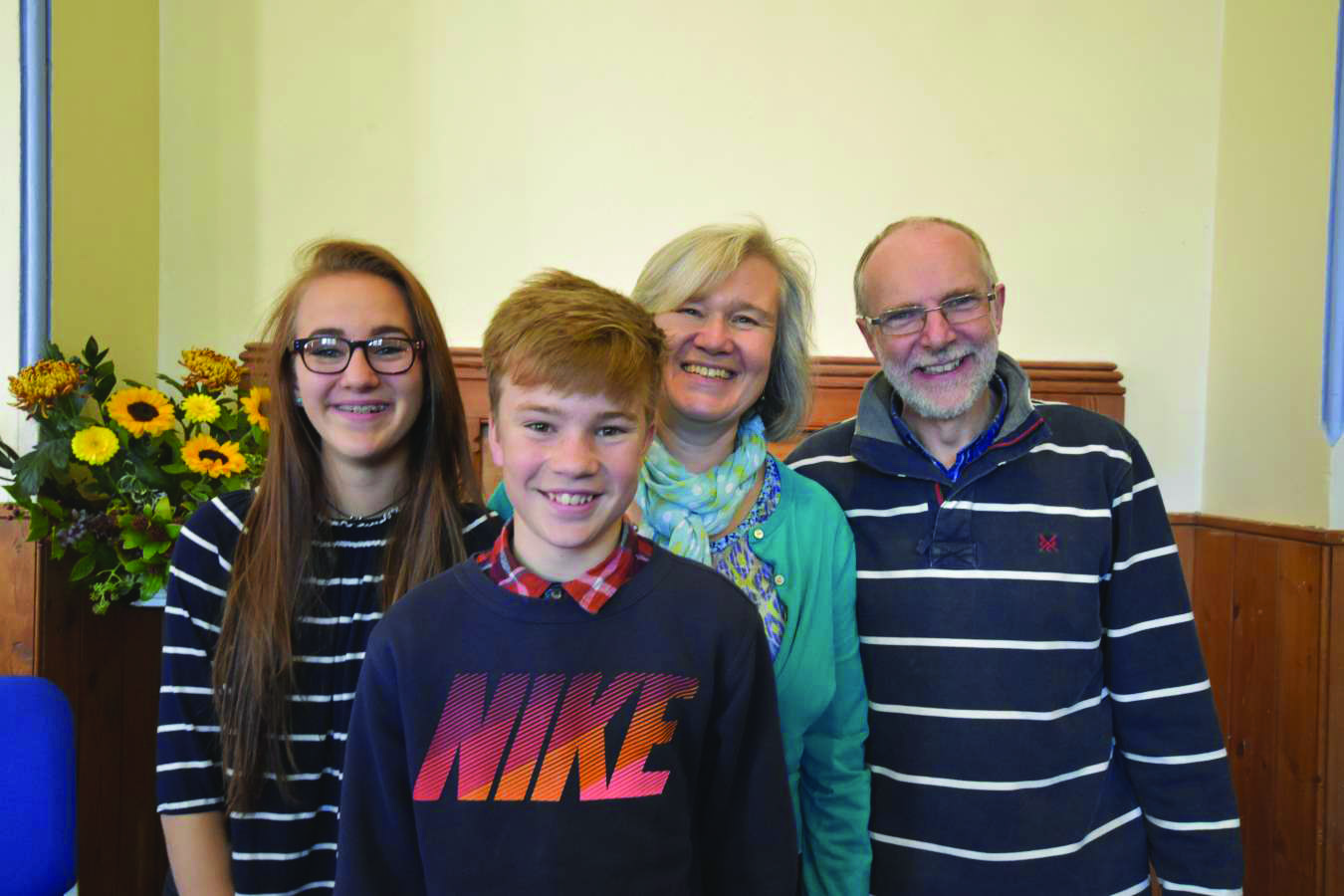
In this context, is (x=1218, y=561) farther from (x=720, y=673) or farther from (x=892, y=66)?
(x=720, y=673)

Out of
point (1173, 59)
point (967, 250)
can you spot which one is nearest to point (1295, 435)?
point (1173, 59)

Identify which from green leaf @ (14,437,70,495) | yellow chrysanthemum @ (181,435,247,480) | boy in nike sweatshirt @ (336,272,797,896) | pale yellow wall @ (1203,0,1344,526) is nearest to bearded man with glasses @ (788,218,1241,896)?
boy in nike sweatshirt @ (336,272,797,896)

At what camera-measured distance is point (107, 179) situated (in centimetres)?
254

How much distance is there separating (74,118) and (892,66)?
2.26 meters

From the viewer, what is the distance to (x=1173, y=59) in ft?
9.40

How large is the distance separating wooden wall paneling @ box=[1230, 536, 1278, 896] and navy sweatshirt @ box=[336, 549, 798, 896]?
197 centimetres

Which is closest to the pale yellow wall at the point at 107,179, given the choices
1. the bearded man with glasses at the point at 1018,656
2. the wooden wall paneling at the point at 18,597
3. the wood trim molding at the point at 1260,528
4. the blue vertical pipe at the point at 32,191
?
the blue vertical pipe at the point at 32,191

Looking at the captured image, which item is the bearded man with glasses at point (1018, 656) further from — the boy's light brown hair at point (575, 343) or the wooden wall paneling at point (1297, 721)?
the wooden wall paneling at point (1297, 721)

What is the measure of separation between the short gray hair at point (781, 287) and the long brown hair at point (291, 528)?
316 mm

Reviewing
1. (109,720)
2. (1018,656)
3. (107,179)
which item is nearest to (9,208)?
(107,179)

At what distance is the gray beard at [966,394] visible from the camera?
1.42 metres

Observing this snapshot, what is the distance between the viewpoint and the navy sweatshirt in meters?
0.94

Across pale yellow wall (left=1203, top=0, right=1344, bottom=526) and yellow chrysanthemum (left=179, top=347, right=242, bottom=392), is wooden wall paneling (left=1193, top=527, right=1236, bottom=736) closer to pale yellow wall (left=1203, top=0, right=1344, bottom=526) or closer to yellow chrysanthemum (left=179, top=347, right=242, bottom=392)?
pale yellow wall (left=1203, top=0, right=1344, bottom=526)

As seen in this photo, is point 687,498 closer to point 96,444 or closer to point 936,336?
point 936,336
